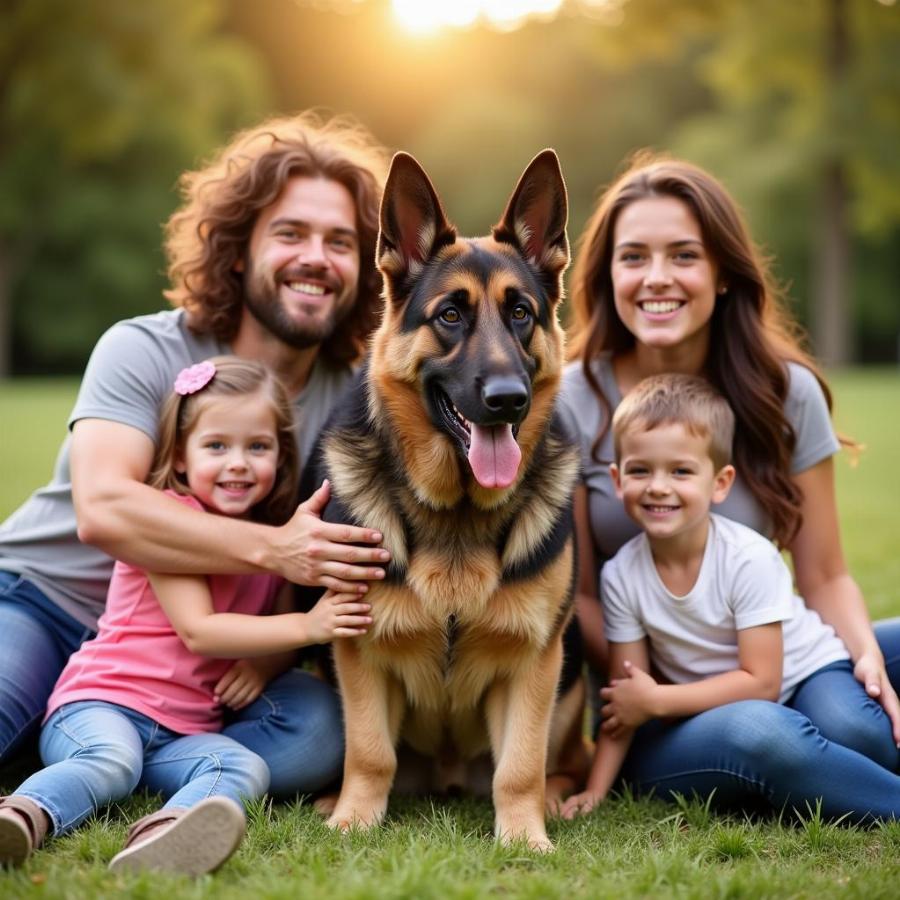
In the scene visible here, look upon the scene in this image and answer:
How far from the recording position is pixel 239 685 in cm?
405

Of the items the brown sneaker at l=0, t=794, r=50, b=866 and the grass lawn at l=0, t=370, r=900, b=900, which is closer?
the grass lawn at l=0, t=370, r=900, b=900

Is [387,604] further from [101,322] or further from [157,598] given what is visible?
[101,322]

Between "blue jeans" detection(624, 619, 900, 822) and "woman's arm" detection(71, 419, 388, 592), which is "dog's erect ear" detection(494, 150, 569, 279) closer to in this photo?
"woman's arm" detection(71, 419, 388, 592)

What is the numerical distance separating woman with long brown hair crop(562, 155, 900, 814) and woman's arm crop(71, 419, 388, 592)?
1.27 m

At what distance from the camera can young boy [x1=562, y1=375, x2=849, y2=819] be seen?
3928 mm

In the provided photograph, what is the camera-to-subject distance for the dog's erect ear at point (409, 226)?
12.0 ft

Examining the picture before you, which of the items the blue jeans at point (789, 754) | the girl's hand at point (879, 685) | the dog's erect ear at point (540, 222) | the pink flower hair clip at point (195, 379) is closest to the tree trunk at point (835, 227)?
the girl's hand at point (879, 685)

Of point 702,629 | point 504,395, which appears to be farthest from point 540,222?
point 702,629

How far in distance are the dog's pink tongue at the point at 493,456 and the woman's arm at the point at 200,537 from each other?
470 mm

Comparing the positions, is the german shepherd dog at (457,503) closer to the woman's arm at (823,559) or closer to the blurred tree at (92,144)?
the woman's arm at (823,559)

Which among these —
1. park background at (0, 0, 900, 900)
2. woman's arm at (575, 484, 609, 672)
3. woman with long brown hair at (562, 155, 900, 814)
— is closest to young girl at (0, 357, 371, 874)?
woman's arm at (575, 484, 609, 672)

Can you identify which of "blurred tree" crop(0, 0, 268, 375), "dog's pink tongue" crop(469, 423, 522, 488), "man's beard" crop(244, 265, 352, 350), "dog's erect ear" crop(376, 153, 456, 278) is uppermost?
"blurred tree" crop(0, 0, 268, 375)

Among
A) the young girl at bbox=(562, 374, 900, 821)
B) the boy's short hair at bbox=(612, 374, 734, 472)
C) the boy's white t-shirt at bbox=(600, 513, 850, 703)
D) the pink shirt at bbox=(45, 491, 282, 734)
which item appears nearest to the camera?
the young girl at bbox=(562, 374, 900, 821)

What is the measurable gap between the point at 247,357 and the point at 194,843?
7.63ft
